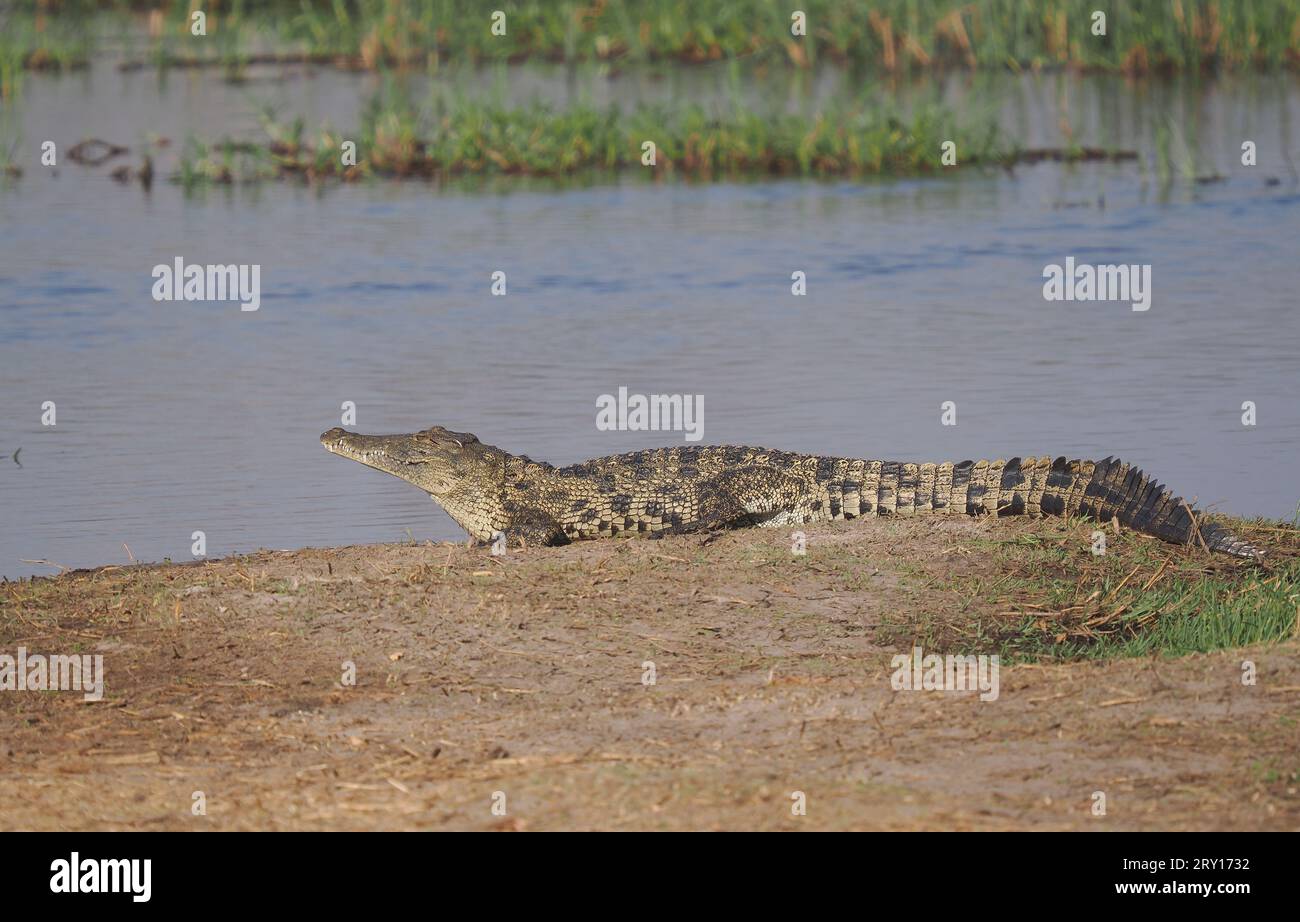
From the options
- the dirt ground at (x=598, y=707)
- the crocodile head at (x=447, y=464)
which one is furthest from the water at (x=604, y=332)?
the dirt ground at (x=598, y=707)

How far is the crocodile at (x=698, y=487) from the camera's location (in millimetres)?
8914

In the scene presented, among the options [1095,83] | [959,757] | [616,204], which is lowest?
[959,757]

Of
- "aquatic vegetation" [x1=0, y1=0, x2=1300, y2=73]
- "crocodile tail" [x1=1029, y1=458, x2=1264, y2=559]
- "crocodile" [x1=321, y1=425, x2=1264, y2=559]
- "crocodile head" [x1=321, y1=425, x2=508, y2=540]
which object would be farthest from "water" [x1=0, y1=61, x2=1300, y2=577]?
"aquatic vegetation" [x1=0, y1=0, x2=1300, y2=73]

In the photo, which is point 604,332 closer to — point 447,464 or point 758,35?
point 447,464

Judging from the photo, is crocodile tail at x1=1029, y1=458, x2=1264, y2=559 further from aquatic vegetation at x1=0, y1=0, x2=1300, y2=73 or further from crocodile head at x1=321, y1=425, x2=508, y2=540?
aquatic vegetation at x1=0, y1=0, x2=1300, y2=73

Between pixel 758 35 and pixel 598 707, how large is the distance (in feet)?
67.3

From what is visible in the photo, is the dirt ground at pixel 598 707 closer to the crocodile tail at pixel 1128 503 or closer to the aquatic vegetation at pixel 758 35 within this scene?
the crocodile tail at pixel 1128 503

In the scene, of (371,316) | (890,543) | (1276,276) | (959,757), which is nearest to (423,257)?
(371,316)

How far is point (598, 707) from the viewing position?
645 centimetres

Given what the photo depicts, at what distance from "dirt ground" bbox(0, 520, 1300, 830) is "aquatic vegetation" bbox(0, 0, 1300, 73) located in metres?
17.4

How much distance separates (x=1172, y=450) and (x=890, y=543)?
9.97 feet

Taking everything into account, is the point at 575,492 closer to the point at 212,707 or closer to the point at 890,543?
the point at 890,543

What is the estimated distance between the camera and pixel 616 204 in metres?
18.9

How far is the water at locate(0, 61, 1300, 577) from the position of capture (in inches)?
416
